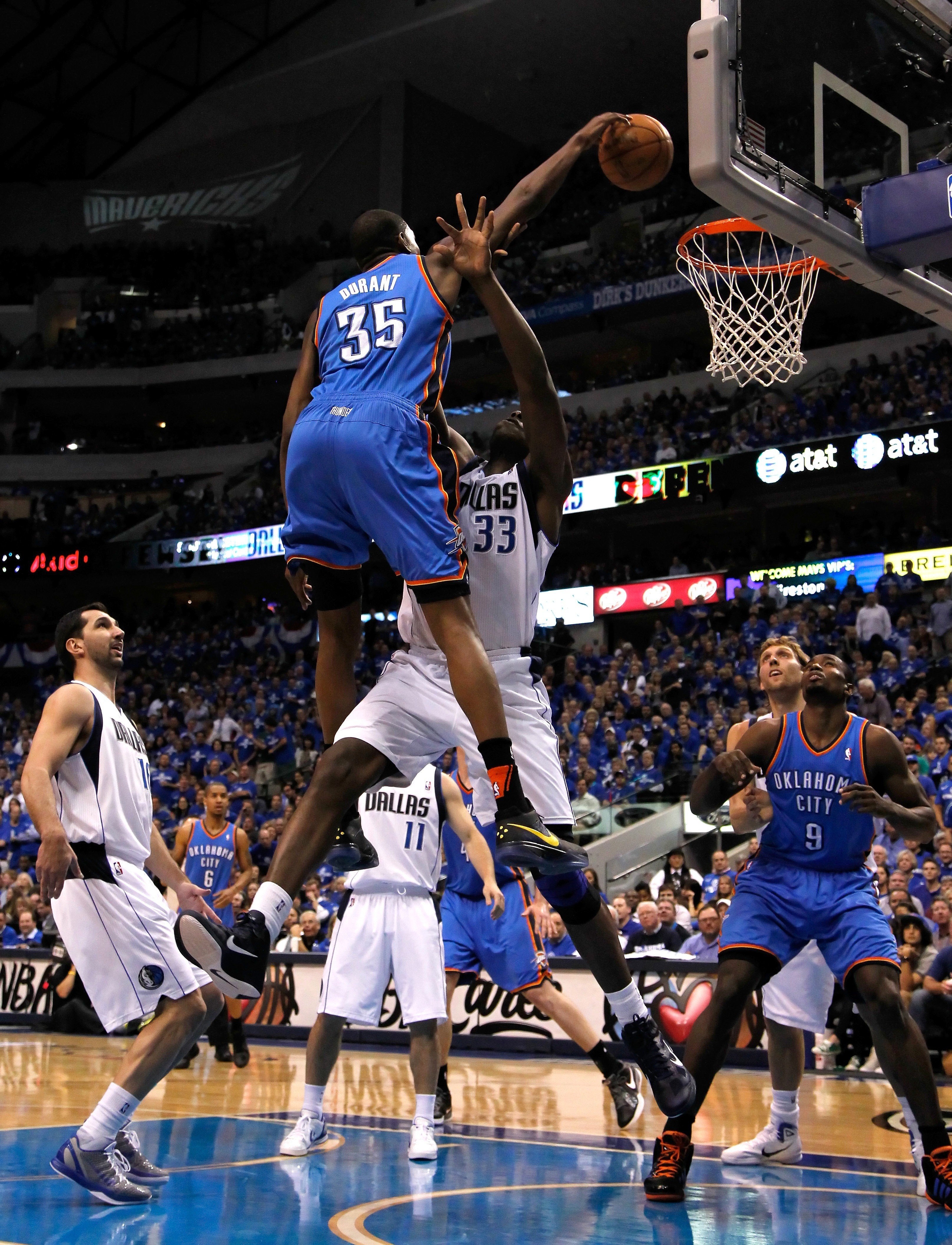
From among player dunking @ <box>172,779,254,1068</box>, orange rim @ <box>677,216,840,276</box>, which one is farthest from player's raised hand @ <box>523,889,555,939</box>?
orange rim @ <box>677,216,840,276</box>

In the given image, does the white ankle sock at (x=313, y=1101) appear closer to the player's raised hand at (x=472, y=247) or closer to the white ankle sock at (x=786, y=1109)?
the white ankle sock at (x=786, y=1109)

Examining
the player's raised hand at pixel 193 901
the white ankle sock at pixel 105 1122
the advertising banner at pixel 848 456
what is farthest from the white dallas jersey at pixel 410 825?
the advertising banner at pixel 848 456

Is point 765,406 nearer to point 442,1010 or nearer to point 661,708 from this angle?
point 661,708

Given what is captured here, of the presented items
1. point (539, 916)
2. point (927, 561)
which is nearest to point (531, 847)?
point (539, 916)

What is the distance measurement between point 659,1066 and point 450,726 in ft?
5.37

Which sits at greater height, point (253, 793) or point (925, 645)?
point (925, 645)

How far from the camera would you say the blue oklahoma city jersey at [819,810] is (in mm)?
5801

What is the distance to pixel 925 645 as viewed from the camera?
58.7 feet

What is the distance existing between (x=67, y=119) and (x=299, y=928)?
1243 inches

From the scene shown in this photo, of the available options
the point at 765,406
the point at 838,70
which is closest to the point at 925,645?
the point at 765,406

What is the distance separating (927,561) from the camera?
74.2ft

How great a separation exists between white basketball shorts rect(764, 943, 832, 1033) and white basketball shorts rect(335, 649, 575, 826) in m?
1.98

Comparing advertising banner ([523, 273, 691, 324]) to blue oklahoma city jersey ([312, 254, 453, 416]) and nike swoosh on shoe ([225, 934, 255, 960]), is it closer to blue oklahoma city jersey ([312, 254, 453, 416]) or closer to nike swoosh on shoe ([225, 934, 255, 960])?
blue oklahoma city jersey ([312, 254, 453, 416])

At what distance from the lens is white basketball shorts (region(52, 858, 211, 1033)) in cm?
524
